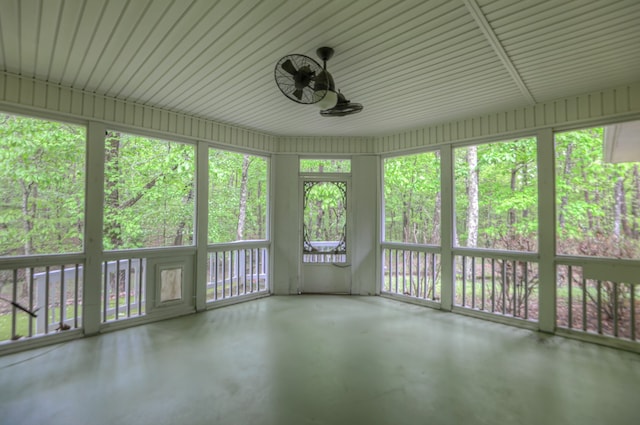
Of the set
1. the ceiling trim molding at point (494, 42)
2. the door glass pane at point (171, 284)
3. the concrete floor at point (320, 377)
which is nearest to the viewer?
the ceiling trim molding at point (494, 42)

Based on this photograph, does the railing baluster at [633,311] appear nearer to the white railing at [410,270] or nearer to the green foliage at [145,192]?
the white railing at [410,270]

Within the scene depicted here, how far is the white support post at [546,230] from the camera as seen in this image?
11.7 feet

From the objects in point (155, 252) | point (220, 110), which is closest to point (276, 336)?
point (155, 252)

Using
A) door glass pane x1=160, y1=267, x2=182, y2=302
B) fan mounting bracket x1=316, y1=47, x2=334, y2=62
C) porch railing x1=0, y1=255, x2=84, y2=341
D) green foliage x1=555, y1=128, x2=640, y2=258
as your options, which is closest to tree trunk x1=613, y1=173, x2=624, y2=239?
green foliage x1=555, y1=128, x2=640, y2=258

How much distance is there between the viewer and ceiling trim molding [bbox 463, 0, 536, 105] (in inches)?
75.4

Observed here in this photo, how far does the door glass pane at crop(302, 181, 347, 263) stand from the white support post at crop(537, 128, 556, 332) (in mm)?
2925

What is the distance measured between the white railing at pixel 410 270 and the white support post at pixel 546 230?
1.41 m

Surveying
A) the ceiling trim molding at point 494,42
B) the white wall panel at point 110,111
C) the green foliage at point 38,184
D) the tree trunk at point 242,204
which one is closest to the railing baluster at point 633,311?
the ceiling trim molding at point 494,42

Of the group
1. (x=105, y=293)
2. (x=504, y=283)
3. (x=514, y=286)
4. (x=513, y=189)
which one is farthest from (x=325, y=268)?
(x=513, y=189)

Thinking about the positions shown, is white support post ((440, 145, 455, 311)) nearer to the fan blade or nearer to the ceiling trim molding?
the ceiling trim molding

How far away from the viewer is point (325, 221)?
5.36 metres

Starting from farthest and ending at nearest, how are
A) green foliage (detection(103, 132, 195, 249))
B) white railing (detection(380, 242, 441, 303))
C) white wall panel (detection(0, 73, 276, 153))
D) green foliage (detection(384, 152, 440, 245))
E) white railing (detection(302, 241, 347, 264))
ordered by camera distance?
green foliage (detection(103, 132, 195, 249)) → green foliage (detection(384, 152, 440, 245)) → white railing (detection(302, 241, 347, 264)) → white railing (detection(380, 242, 441, 303)) → white wall panel (detection(0, 73, 276, 153))

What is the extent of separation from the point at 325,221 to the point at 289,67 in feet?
11.0

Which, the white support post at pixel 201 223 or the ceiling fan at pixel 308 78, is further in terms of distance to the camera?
the white support post at pixel 201 223
